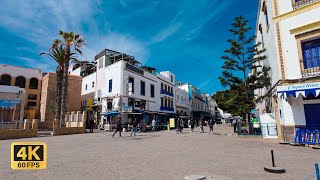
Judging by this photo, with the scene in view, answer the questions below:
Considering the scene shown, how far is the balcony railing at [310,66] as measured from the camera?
11.5 meters

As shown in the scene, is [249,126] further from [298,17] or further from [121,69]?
[121,69]

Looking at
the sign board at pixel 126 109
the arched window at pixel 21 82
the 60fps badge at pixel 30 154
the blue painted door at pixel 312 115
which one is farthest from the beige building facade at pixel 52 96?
the blue painted door at pixel 312 115

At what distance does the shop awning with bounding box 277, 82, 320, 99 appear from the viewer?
1080 centimetres

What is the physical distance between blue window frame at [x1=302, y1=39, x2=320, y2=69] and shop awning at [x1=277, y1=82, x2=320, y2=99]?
1457mm

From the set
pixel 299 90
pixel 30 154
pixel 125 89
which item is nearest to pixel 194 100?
pixel 125 89

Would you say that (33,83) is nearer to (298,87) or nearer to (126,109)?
(126,109)

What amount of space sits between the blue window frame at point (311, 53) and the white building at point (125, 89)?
20.4 metres

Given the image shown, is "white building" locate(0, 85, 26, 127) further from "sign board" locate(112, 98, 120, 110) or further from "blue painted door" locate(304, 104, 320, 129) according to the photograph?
"blue painted door" locate(304, 104, 320, 129)

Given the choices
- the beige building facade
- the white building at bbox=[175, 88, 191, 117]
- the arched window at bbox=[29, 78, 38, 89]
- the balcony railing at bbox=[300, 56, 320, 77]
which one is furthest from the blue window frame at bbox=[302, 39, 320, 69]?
the arched window at bbox=[29, 78, 38, 89]

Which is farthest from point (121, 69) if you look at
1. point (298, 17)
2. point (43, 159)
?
point (43, 159)

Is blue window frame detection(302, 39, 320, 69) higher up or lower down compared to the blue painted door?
higher up

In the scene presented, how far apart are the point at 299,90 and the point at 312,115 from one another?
1770mm

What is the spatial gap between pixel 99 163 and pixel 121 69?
915 inches

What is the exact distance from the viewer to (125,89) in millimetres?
29688
